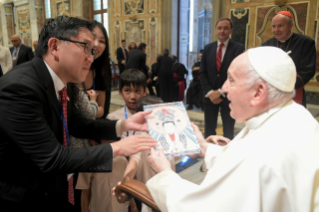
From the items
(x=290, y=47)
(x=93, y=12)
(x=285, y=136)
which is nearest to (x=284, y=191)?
(x=285, y=136)

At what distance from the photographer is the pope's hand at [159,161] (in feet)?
4.78

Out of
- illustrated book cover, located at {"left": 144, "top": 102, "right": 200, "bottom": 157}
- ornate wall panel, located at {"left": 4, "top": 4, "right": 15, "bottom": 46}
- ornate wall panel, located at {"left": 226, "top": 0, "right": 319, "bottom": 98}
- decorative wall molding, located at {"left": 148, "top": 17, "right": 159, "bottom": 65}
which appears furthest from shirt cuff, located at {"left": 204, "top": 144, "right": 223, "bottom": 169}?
ornate wall panel, located at {"left": 4, "top": 4, "right": 15, "bottom": 46}

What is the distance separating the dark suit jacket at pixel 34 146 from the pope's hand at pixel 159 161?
9.7 inches

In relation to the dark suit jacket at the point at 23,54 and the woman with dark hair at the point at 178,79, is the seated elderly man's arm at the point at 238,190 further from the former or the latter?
the dark suit jacket at the point at 23,54

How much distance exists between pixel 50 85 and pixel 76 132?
59 cm

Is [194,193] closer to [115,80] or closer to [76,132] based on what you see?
[76,132]

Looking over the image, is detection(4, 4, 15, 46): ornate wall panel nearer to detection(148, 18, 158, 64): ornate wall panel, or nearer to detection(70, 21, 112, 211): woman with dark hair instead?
detection(148, 18, 158, 64): ornate wall panel

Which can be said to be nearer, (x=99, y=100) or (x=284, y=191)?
(x=284, y=191)

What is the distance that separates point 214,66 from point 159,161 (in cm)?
255

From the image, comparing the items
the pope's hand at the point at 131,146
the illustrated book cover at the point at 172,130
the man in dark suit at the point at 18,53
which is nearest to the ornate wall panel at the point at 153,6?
the man in dark suit at the point at 18,53

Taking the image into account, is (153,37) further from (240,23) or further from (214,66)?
(214,66)

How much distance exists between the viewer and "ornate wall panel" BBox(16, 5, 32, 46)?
547 inches

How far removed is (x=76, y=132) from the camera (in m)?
1.94

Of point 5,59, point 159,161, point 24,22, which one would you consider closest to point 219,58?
point 159,161
